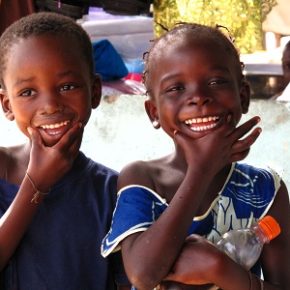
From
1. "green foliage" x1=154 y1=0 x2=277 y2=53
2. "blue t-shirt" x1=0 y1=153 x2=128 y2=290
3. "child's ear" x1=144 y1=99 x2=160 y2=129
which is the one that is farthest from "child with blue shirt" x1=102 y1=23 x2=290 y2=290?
"green foliage" x1=154 y1=0 x2=277 y2=53

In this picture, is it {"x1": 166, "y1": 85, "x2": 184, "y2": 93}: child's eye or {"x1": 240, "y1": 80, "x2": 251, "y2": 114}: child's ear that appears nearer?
{"x1": 166, "y1": 85, "x2": 184, "y2": 93}: child's eye

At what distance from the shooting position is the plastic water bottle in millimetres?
1446

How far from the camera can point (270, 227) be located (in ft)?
4.73

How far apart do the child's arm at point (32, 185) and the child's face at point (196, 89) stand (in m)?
0.27

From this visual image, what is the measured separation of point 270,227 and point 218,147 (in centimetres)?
23

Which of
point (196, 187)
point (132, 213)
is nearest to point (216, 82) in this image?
point (196, 187)

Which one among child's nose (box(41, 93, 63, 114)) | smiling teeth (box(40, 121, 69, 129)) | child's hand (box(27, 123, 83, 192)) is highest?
child's nose (box(41, 93, 63, 114))

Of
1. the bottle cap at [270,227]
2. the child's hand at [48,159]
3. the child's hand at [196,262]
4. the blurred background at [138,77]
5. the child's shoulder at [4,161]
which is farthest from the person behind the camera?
the blurred background at [138,77]

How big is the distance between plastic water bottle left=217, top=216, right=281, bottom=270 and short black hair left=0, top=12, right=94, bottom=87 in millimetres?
619

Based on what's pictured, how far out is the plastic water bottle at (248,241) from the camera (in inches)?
56.9

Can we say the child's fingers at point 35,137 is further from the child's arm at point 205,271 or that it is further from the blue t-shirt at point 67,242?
the child's arm at point 205,271

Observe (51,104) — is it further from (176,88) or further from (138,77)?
(138,77)

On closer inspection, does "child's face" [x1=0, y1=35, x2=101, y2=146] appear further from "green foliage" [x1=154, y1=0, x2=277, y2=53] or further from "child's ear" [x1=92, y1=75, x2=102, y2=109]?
"green foliage" [x1=154, y1=0, x2=277, y2=53]

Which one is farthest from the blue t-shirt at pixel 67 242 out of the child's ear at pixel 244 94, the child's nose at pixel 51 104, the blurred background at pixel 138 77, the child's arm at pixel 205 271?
the blurred background at pixel 138 77
